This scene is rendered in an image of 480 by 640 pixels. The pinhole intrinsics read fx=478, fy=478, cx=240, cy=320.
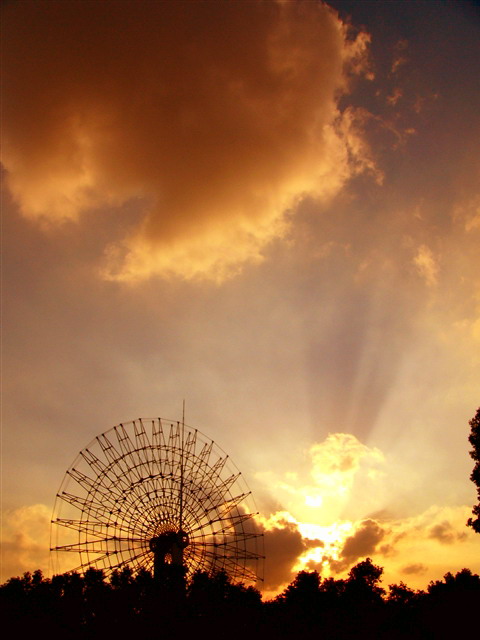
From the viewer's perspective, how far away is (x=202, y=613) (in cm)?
3344

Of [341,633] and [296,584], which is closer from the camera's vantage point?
[341,633]

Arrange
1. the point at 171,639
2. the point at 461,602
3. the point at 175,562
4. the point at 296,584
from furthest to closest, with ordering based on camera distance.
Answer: the point at 296,584 < the point at 461,602 < the point at 175,562 < the point at 171,639

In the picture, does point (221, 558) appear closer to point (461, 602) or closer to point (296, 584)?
point (461, 602)

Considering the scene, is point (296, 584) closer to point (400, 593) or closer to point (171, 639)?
point (400, 593)

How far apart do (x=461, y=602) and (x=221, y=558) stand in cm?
2242

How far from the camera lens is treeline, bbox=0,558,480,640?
102 feet

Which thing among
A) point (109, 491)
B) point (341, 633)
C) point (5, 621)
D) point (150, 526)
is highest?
point (109, 491)

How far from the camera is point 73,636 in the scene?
3177 centimetres

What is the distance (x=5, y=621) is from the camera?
113ft

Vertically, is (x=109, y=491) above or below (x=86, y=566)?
above

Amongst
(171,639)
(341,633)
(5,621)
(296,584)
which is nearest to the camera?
(171,639)

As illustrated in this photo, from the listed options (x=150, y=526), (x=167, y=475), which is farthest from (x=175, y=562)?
(x=167, y=475)

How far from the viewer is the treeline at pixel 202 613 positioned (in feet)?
102

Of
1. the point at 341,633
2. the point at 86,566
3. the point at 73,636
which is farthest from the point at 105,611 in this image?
the point at 341,633
